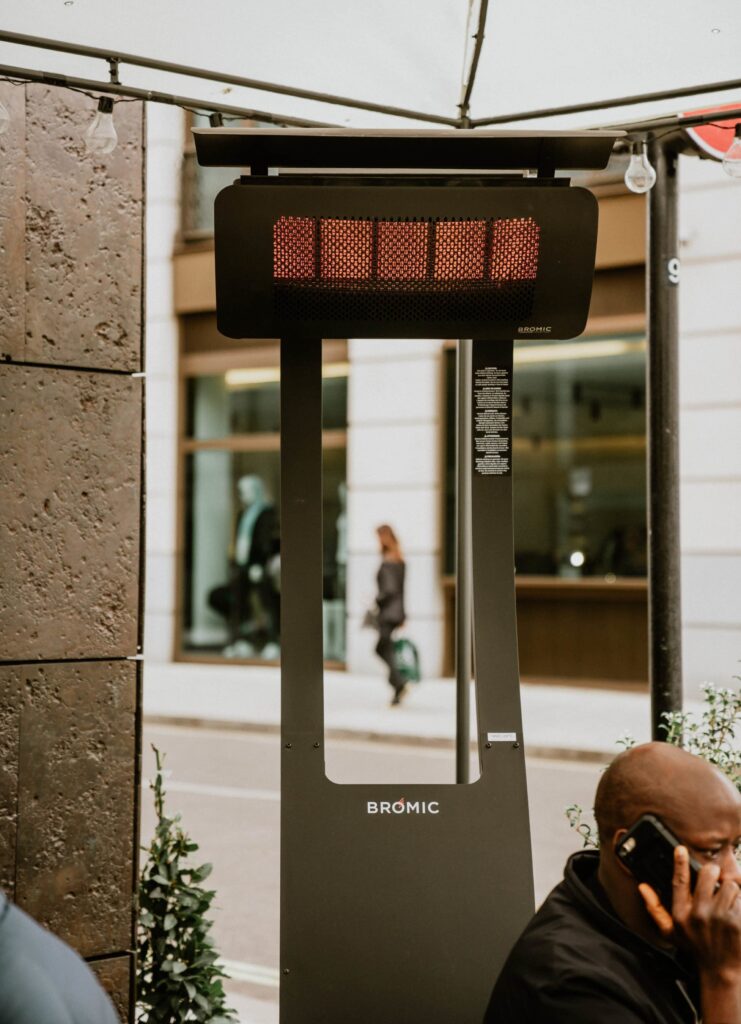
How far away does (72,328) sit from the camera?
3.81 m

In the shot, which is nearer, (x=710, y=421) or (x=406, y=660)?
(x=710, y=421)

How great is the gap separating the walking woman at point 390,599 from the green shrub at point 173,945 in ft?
31.0

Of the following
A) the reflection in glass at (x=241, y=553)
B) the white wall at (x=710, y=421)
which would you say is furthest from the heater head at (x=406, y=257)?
the reflection in glass at (x=241, y=553)

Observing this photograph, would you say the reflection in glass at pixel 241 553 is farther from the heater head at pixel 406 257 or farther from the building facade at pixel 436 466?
the heater head at pixel 406 257

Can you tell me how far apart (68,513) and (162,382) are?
47.4ft

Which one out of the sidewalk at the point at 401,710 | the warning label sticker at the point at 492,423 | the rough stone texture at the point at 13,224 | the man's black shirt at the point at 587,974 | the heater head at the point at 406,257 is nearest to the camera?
the man's black shirt at the point at 587,974

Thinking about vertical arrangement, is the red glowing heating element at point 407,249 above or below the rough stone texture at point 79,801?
above

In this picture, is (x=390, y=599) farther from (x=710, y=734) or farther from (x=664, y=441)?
(x=710, y=734)

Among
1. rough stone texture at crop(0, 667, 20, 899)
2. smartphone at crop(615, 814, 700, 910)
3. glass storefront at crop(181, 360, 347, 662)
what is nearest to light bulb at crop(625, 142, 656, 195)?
smartphone at crop(615, 814, 700, 910)

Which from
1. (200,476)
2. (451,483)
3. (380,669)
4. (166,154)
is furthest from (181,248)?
(380,669)

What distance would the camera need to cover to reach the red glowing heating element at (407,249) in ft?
9.57

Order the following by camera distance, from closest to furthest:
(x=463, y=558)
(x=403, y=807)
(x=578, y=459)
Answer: (x=403, y=807) → (x=463, y=558) → (x=578, y=459)

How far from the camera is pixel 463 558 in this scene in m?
4.20

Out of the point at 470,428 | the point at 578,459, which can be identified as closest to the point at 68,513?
the point at 470,428
